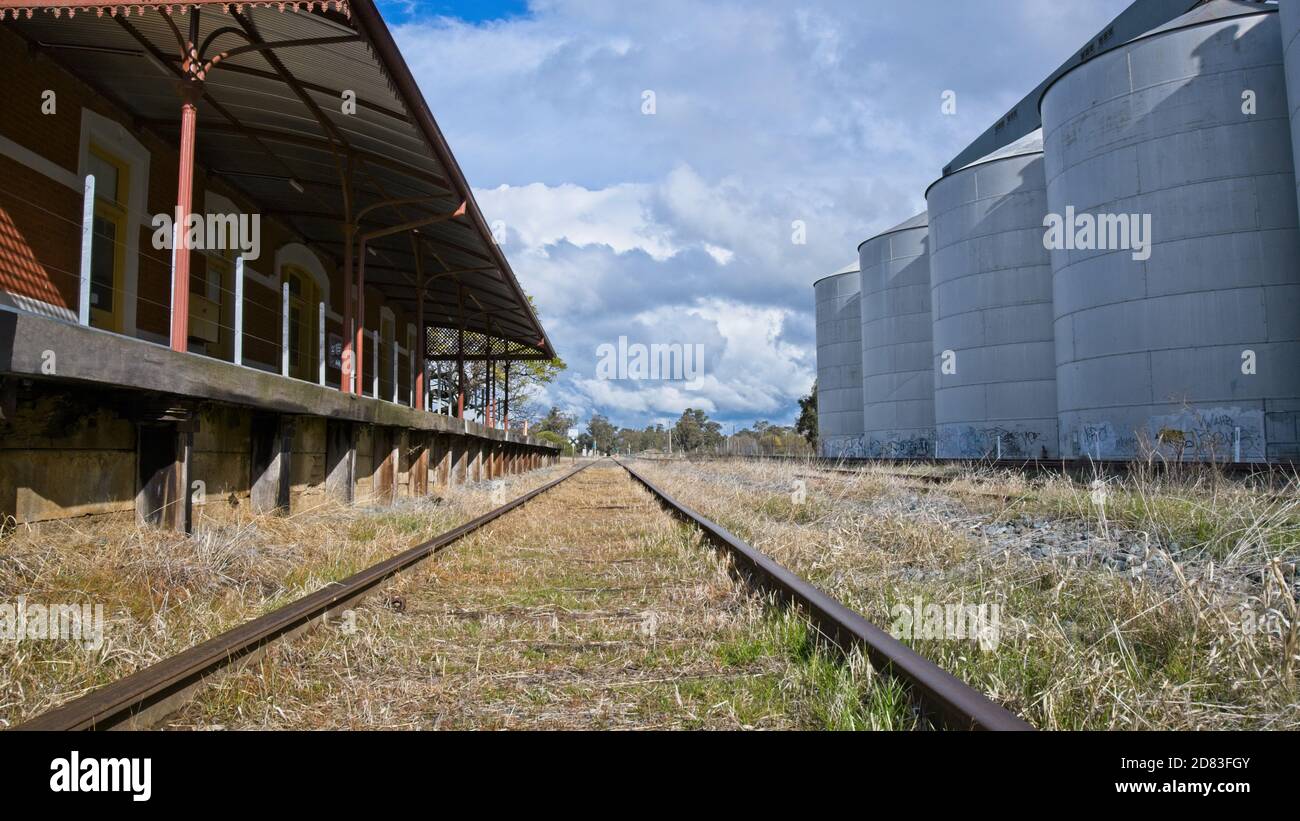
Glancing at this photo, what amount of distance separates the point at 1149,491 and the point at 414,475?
10.0 meters

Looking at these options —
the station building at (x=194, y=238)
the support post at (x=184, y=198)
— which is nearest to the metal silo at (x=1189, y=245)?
the station building at (x=194, y=238)

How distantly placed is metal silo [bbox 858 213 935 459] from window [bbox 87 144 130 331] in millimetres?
31270

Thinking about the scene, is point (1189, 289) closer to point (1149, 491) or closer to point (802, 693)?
point (1149, 491)

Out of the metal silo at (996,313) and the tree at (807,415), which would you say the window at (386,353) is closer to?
the metal silo at (996,313)

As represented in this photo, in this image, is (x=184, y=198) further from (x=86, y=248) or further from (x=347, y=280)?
(x=347, y=280)

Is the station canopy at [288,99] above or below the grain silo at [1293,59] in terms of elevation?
below

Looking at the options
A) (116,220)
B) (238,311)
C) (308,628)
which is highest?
(116,220)

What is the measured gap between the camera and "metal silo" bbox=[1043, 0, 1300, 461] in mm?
18641

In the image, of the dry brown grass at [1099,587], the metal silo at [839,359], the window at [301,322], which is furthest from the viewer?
the metal silo at [839,359]

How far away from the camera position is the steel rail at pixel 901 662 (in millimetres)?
2234

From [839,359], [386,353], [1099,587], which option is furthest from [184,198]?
[839,359]

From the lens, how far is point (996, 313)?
1117 inches

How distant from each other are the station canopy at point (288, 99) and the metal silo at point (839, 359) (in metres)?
34.4

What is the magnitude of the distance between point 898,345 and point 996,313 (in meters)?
9.81
